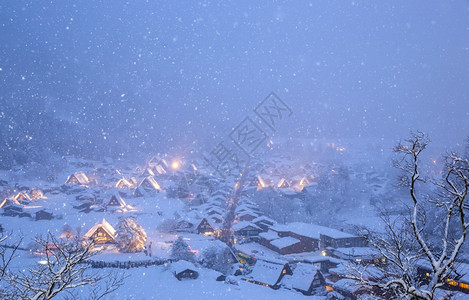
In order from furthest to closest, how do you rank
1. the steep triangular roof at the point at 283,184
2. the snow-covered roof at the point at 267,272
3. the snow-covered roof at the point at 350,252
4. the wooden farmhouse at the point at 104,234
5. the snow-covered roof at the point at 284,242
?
the steep triangular roof at the point at 283,184 < the snow-covered roof at the point at 284,242 < the wooden farmhouse at the point at 104,234 < the snow-covered roof at the point at 350,252 < the snow-covered roof at the point at 267,272

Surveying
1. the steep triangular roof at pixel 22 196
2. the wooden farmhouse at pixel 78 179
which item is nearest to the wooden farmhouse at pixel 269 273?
the steep triangular roof at pixel 22 196

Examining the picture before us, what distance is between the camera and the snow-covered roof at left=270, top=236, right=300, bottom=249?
23703 mm

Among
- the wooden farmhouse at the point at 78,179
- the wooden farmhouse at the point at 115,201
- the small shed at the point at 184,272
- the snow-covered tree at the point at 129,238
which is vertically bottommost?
the small shed at the point at 184,272

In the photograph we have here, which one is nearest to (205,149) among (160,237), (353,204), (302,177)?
(302,177)

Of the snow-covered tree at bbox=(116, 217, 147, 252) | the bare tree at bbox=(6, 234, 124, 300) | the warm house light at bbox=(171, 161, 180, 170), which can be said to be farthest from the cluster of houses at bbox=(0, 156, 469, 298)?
the warm house light at bbox=(171, 161, 180, 170)

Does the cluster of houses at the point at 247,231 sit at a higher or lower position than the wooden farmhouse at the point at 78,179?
lower

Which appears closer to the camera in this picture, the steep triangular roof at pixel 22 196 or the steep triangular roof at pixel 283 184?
the steep triangular roof at pixel 22 196

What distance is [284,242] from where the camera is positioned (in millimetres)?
24297

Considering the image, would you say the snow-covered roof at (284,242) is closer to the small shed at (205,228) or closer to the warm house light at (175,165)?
the small shed at (205,228)

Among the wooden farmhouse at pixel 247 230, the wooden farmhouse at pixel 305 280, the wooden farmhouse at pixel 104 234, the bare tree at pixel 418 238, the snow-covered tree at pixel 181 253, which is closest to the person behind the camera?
the bare tree at pixel 418 238

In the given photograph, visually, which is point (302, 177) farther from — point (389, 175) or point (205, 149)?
point (205, 149)

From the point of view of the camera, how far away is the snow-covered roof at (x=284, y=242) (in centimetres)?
2370

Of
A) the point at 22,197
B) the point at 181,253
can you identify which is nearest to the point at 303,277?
the point at 181,253

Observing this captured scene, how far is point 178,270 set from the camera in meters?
16.6
